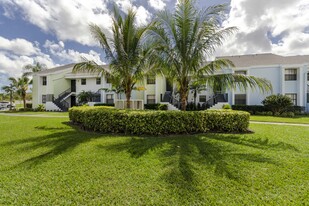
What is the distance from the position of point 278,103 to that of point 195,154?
17.8 metres

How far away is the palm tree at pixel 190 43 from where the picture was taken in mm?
8289

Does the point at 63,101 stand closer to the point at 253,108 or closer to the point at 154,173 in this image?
the point at 154,173

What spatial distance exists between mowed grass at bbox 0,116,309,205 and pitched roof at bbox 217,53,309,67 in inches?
746

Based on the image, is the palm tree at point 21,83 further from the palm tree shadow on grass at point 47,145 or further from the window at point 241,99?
the window at point 241,99

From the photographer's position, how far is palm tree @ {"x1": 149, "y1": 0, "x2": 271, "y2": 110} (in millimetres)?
8289

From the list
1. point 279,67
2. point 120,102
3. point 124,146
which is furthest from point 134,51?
point 279,67

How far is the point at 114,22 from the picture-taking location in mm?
9805

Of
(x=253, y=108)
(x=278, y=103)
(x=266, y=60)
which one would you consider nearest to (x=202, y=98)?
(x=253, y=108)

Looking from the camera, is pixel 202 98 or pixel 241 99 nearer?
pixel 241 99

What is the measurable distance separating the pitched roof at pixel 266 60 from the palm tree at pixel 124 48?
58.7ft

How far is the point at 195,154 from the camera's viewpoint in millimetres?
5391

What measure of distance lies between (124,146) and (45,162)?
2521mm

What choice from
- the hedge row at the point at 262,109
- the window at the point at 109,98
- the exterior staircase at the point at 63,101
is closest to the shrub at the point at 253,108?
the hedge row at the point at 262,109

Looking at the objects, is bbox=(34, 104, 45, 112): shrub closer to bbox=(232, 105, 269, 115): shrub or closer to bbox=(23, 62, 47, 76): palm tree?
bbox=(23, 62, 47, 76): palm tree
